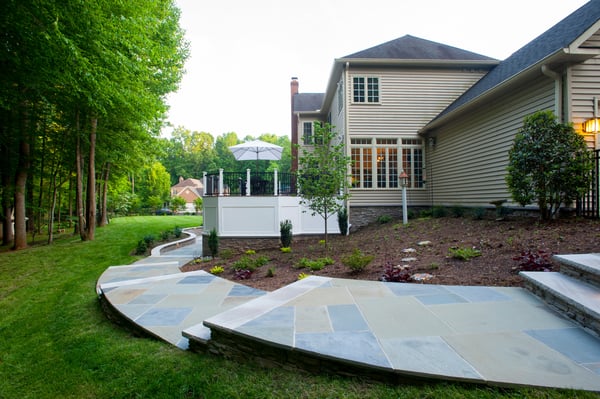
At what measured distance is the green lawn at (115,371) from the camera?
72.8 inches

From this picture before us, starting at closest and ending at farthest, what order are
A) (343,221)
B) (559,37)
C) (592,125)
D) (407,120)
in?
(592,125)
(559,37)
(343,221)
(407,120)

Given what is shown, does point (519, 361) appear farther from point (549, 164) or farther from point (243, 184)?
point (243, 184)

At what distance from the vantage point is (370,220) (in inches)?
430

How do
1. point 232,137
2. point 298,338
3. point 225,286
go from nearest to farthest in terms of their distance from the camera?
point 298,338 → point 225,286 → point 232,137

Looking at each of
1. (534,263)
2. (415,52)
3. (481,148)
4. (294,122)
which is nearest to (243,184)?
(481,148)

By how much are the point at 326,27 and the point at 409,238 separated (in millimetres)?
12254

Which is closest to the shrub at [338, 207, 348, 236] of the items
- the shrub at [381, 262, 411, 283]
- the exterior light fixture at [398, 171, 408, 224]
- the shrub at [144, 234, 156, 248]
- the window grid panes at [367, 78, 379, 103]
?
the exterior light fixture at [398, 171, 408, 224]

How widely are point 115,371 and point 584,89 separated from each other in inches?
348

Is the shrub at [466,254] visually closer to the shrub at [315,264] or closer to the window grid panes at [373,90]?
the shrub at [315,264]

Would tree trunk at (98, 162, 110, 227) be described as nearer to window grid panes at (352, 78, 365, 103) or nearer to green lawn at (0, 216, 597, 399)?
green lawn at (0, 216, 597, 399)

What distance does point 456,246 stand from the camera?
5672 millimetres

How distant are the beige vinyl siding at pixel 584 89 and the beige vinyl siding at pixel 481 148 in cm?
37

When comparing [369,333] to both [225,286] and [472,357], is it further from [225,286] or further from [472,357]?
[225,286]

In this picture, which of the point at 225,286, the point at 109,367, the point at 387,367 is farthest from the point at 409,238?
the point at 109,367
